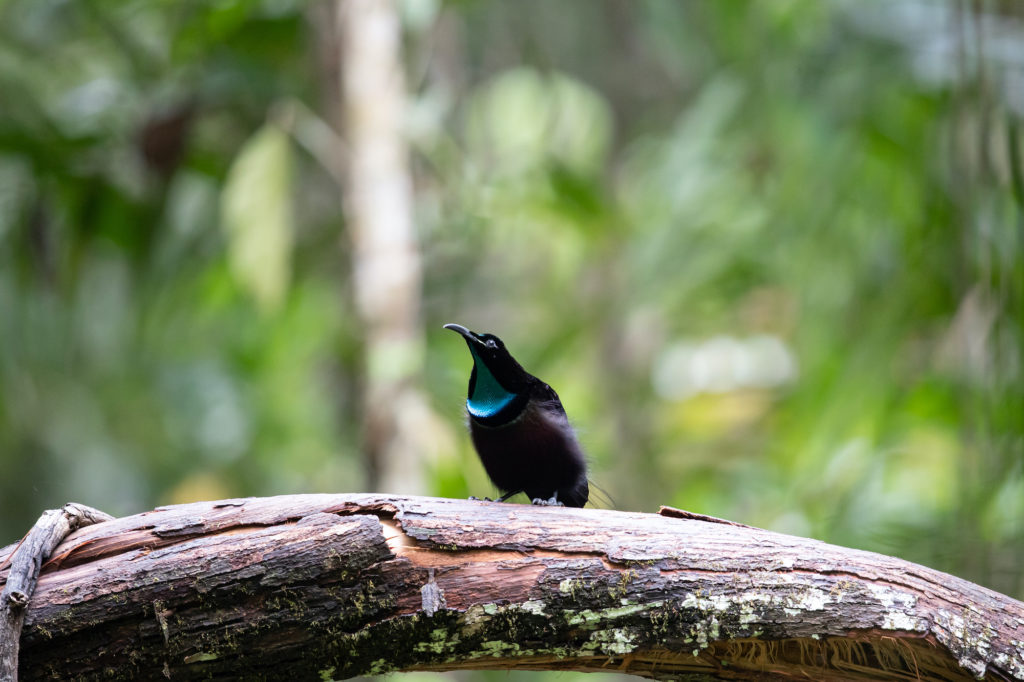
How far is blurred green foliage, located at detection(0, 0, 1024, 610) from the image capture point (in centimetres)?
501

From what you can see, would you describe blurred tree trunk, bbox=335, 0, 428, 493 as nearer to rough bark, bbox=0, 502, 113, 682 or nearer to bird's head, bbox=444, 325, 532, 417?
bird's head, bbox=444, 325, 532, 417

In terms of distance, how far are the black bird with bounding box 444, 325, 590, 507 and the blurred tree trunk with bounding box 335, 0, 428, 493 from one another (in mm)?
1977

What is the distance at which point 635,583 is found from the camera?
1.80 metres

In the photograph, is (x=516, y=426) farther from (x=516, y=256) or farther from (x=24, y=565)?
(x=516, y=256)

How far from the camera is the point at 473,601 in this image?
1780 millimetres

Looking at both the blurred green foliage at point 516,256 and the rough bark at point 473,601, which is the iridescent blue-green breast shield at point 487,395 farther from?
the blurred green foliage at point 516,256

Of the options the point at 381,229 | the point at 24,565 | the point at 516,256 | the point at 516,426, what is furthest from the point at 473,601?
the point at 516,256

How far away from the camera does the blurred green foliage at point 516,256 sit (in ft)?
16.4

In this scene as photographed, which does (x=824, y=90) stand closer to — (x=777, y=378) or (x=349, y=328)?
(x=777, y=378)

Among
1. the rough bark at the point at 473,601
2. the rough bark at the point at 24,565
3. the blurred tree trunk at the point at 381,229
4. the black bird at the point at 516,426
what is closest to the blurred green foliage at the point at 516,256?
the blurred tree trunk at the point at 381,229

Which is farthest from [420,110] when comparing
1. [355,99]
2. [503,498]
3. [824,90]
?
[503,498]

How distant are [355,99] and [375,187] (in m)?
0.45

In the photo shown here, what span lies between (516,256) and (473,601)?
629 centimetres

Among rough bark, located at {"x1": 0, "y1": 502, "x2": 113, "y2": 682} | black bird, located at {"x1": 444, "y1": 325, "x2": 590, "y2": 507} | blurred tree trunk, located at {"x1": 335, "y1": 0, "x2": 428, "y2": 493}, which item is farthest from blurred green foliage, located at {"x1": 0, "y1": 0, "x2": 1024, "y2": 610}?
rough bark, located at {"x1": 0, "y1": 502, "x2": 113, "y2": 682}
